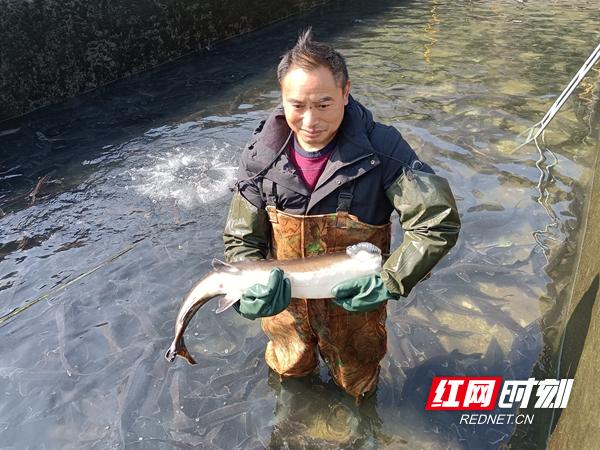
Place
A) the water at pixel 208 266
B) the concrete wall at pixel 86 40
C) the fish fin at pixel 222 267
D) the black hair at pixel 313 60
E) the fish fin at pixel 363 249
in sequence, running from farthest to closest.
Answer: the concrete wall at pixel 86 40 → the water at pixel 208 266 → the fish fin at pixel 222 267 → the fish fin at pixel 363 249 → the black hair at pixel 313 60

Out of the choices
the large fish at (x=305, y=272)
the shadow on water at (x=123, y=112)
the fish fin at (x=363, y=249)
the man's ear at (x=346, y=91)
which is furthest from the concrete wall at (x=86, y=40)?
the fish fin at (x=363, y=249)

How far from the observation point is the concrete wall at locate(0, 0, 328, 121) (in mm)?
10008

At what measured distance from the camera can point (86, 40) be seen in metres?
11.4

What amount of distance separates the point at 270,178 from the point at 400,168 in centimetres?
79

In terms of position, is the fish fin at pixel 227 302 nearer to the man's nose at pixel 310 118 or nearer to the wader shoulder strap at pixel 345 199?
the wader shoulder strap at pixel 345 199

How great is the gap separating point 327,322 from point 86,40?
10.7m

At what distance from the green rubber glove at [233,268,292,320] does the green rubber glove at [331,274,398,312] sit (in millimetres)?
300

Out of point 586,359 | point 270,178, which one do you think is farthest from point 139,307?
point 586,359

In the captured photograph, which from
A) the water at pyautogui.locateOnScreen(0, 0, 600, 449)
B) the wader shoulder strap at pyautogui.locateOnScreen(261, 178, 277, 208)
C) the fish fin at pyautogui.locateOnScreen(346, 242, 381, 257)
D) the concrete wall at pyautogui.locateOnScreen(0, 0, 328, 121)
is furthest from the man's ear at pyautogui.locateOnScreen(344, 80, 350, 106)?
the concrete wall at pyautogui.locateOnScreen(0, 0, 328, 121)

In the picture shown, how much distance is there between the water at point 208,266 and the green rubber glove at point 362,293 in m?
1.55

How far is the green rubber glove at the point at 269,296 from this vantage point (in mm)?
2838

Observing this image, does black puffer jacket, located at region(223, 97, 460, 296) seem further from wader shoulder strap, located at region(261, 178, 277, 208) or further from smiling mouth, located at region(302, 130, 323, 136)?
smiling mouth, located at region(302, 130, 323, 136)

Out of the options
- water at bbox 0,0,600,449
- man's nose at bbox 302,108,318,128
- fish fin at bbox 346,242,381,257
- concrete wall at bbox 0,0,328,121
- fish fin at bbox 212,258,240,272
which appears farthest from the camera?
concrete wall at bbox 0,0,328,121

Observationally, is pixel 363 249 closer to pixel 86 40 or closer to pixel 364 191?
pixel 364 191
